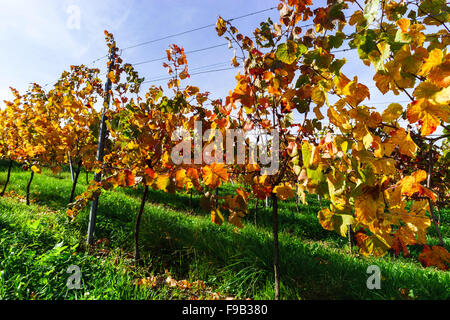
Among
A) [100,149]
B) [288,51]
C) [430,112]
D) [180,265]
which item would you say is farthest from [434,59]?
[100,149]

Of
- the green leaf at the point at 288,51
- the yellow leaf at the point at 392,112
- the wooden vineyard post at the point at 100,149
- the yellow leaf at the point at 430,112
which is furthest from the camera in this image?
the wooden vineyard post at the point at 100,149

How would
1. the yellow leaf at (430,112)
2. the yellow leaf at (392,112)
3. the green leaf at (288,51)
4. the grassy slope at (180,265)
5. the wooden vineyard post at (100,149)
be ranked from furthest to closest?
the wooden vineyard post at (100,149)
the grassy slope at (180,265)
the green leaf at (288,51)
the yellow leaf at (392,112)
the yellow leaf at (430,112)

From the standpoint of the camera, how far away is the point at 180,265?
3086 millimetres

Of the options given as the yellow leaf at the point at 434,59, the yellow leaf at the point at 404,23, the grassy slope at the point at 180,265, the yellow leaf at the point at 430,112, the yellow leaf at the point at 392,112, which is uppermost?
the yellow leaf at the point at 404,23

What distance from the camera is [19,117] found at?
20.9 ft

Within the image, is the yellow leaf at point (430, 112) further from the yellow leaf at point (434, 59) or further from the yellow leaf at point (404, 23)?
the yellow leaf at point (404, 23)

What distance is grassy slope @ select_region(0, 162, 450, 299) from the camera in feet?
7.47

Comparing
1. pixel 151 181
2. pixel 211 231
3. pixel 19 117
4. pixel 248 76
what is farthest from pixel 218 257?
pixel 19 117

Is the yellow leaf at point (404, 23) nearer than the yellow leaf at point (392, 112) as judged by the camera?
Yes

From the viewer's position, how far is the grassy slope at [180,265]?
2.28 meters

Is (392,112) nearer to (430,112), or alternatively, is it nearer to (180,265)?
(430,112)

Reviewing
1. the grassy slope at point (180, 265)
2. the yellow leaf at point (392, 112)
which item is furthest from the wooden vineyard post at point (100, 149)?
the yellow leaf at point (392, 112)

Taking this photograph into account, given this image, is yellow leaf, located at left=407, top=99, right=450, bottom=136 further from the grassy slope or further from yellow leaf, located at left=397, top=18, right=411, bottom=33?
the grassy slope

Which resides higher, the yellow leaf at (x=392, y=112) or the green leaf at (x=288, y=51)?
the green leaf at (x=288, y=51)
